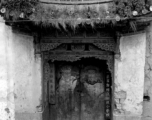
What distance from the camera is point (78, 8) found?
14.5 ft

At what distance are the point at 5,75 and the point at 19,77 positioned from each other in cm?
32

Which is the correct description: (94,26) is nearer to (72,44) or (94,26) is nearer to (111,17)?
(111,17)

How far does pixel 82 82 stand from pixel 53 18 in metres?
2.06

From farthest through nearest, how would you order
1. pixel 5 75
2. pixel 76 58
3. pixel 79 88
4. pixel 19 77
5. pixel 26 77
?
pixel 79 88, pixel 76 58, pixel 26 77, pixel 19 77, pixel 5 75

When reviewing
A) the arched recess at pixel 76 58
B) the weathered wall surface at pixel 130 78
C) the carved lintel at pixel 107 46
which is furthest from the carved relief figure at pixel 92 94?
the carved lintel at pixel 107 46

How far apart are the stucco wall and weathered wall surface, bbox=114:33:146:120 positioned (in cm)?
195

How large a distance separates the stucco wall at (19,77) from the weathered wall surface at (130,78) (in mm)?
1950

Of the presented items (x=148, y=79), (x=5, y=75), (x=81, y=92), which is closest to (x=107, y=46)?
(x=148, y=79)

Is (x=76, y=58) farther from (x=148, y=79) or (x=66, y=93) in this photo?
(x=148, y=79)

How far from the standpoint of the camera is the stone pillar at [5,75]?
4488 millimetres

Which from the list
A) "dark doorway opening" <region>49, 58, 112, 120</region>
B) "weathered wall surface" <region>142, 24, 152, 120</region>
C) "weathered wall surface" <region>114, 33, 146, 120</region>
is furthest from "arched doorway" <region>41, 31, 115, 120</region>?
"weathered wall surface" <region>142, 24, 152, 120</region>

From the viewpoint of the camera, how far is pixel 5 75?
4535mm

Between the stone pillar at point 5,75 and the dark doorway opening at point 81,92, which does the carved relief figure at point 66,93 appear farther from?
the stone pillar at point 5,75

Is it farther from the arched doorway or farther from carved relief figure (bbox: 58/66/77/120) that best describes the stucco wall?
carved relief figure (bbox: 58/66/77/120)
